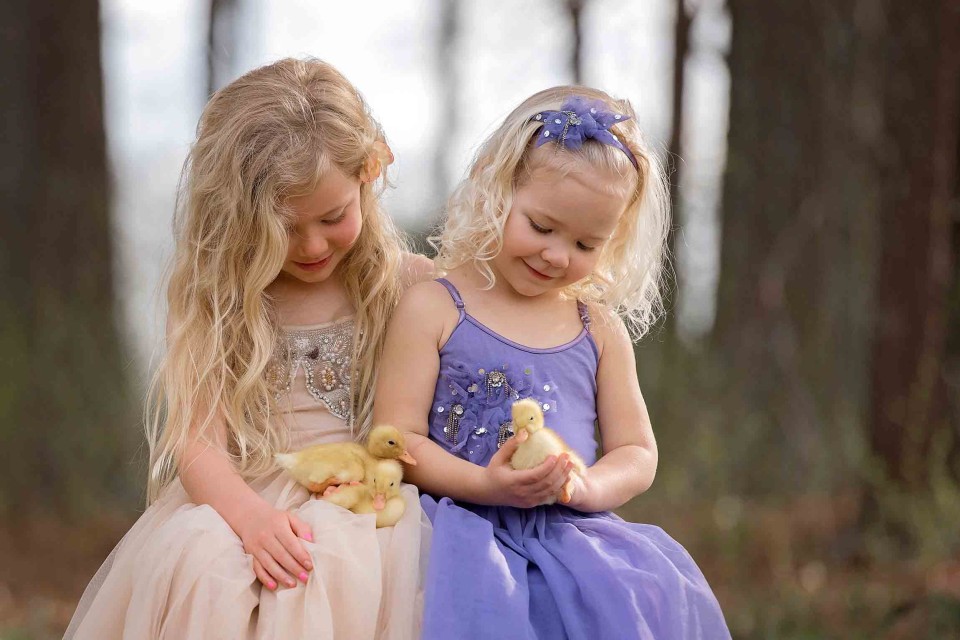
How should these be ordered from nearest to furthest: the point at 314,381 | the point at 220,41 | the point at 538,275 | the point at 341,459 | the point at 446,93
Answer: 1. the point at 341,459
2. the point at 538,275
3. the point at 314,381
4. the point at 220,41
5. the point at 446,93

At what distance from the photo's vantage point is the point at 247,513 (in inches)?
92.3

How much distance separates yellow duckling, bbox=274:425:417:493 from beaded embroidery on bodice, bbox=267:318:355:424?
11.0 inches

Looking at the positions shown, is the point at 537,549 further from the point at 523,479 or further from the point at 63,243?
the point at 63,243

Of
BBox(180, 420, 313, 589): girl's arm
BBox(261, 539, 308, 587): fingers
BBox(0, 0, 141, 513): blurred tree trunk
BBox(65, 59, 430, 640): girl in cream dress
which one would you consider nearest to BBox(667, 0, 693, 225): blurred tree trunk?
BBox(0, 0, 141, 513): blurred tree trunk

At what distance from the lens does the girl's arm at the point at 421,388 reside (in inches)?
94.0

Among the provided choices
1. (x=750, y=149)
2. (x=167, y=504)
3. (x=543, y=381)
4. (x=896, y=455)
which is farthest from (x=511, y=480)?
(x=750, y=149)

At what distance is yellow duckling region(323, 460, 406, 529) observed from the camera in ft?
7.67

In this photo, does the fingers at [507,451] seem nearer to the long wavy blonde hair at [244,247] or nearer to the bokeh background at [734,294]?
the long wavy blonde hair at [244,247]

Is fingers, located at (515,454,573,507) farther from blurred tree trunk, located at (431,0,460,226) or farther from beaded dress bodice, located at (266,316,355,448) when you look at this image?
blurred tree trunk, located at (431,0,460,226)

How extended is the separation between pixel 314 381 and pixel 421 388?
1.18ft

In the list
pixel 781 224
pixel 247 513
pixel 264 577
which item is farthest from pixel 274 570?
pixel 781 224

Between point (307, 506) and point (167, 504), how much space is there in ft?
1.38

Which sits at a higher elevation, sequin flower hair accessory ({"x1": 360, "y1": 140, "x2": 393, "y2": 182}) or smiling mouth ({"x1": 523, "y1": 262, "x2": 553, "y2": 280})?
sequin flower hair accessory ({"x1": 360, "y1": 140, "x2": 393, "y2": 182})

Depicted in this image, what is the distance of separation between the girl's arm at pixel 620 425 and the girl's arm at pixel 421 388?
0.30m
